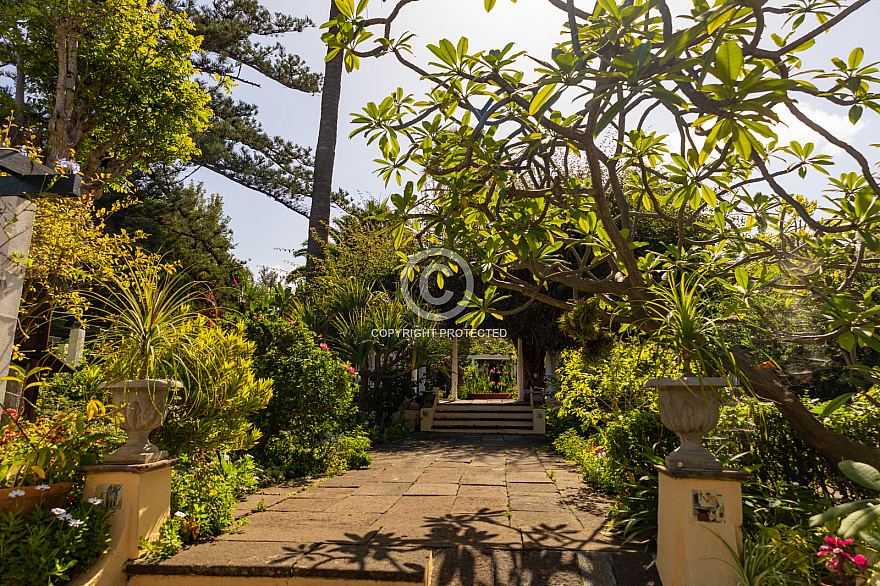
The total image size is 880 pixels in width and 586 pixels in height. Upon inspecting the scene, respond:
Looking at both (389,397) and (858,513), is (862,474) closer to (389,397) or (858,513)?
(858,513)

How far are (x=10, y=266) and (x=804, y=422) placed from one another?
18.3 ft

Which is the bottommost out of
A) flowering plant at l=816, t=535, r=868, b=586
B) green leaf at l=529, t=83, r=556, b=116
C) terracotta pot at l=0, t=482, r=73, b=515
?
flowering plant at l=816, t=535, r=868, b=586

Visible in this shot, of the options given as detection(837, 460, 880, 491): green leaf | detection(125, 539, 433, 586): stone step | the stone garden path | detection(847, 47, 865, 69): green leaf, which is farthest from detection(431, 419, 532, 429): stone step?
detection(837, 460, 880, 491): green leaf

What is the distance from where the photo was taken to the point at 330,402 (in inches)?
249

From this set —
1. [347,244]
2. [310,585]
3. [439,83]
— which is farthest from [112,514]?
[347,244]

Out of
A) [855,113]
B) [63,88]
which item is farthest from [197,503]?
[63,88]

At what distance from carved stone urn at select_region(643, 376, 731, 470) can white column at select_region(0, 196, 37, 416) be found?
177 inches

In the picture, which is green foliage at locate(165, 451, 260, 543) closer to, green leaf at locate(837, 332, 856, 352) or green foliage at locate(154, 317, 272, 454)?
green foliage at locate(154, 317, 272, 454)

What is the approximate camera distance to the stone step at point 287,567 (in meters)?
2.87

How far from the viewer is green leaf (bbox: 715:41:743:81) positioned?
1.91 m

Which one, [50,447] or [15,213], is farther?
[15,213]

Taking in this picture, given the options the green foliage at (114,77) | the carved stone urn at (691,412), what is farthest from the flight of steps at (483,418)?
the carved stone urn at (691,412)

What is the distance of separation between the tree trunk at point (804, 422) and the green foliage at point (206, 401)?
3737mm

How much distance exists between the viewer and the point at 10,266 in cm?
381
